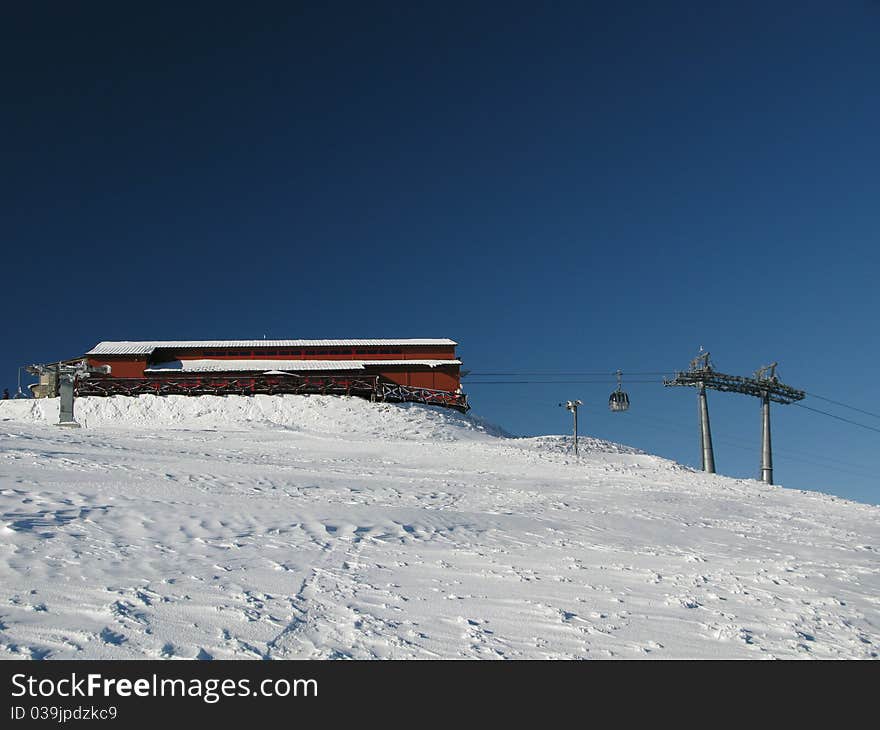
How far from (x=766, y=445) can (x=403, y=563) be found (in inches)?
1384

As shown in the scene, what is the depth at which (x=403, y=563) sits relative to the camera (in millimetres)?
10492

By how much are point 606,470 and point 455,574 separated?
54.1 feet

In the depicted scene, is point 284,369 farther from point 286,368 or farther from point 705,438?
point 705,438

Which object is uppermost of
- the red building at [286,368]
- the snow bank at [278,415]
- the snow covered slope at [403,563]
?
the red building at [286,368]

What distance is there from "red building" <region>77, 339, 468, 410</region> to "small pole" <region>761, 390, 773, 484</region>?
2018 cm

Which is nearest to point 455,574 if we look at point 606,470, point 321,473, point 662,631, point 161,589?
point 662,631

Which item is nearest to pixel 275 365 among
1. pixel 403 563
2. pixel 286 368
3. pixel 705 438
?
pixel 286 368

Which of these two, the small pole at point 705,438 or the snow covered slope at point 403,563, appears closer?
the snow covered slope at point 403,563

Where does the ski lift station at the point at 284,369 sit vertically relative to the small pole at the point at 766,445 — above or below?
above

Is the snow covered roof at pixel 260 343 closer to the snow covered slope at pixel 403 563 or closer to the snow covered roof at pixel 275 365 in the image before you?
the snow covered roof at pixel 275 365

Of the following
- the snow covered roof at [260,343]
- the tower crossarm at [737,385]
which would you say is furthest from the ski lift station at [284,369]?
the tower crossarm at [737,385]

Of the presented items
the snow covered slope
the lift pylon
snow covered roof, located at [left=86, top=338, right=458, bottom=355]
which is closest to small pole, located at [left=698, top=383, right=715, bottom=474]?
the lift pylon

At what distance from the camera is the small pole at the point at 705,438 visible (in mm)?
37500

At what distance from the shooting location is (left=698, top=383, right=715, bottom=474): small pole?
3750 cm
